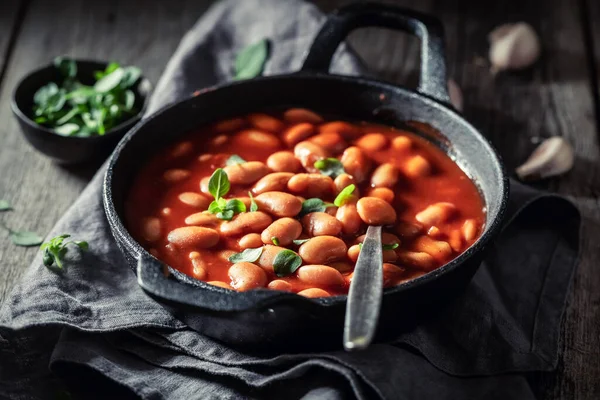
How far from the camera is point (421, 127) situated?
6.48 feet

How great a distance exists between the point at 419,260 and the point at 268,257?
0.29 meters

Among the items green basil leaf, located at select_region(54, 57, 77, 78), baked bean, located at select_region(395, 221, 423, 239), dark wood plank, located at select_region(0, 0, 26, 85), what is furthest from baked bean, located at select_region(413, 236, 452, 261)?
dark wood plank, located at select_region(0, 0, 26, 85)

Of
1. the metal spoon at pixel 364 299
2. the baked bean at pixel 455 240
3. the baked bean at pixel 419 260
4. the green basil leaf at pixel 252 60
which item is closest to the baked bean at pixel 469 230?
the baked bean at pixel 455 240

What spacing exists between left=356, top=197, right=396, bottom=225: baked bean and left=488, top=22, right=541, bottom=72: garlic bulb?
111 centimetres

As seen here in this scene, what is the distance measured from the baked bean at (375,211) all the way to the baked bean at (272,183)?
0.18 metres

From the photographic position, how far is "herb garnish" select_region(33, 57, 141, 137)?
218cm

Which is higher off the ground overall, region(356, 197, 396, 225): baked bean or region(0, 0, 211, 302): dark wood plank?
region(356, 197, 396, 225): baked bean

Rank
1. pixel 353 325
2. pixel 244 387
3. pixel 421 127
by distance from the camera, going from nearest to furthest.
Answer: pixel 353 325, pixel 244 387, pixel 421 127

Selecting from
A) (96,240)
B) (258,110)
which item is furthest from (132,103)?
(96,240)

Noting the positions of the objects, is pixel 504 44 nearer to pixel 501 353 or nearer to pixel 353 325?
pixel 501 353

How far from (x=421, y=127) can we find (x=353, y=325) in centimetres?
81

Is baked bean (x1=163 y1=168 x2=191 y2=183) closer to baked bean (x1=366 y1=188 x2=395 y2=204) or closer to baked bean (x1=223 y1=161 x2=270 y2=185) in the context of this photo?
baked bean (x1=223 y1=161 x2=270 y2=185)

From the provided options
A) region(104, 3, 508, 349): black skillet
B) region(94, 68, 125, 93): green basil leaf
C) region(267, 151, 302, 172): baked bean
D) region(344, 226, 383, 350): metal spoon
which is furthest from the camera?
region(94, 68, 125, 93): green basil leaf

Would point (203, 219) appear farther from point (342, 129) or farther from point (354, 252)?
point (342, 129)
